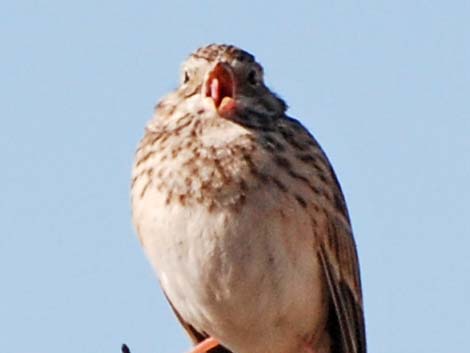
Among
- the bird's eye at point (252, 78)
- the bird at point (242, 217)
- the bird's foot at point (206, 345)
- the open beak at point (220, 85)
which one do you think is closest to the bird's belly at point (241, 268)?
the bird at point (242, 217)

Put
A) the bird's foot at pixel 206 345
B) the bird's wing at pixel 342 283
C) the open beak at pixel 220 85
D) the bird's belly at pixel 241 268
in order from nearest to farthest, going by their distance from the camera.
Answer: the bird's belly at pixel 241 268, the open beak at pixel 220 85, the bird's wing at pixel 342 283, the bird's foot at pixel 206 345

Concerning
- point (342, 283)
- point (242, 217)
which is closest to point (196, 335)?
point (342, 283)

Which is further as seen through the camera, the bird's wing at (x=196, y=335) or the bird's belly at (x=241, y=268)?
the bird's wing at (x=196, y=335)

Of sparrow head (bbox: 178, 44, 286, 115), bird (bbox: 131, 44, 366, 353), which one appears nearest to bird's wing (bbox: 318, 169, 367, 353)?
bird (bbox: 131, 44, 366, 353)

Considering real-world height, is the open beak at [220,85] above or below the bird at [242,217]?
above

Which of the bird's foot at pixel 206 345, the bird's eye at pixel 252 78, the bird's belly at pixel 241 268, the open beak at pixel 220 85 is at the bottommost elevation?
the bird's foot at pixel 206 345

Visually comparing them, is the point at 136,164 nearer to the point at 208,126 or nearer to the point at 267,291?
the point at 208,126

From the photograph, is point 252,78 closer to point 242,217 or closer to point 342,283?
point 242,217

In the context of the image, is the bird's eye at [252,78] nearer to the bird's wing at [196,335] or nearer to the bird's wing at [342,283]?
the bird's wing at [342,283]
